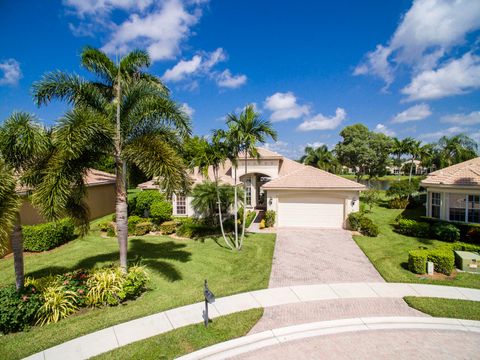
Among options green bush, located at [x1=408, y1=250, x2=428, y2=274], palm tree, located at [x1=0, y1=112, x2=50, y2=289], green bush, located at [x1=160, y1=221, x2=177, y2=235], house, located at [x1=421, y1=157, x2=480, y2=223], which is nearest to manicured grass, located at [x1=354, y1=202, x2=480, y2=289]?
green bush, located at [x1=408, y1=250, x2=428, y2=274]

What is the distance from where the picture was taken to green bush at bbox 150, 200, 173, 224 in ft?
64.8

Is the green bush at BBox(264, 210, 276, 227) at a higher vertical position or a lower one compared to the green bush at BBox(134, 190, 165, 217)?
lower

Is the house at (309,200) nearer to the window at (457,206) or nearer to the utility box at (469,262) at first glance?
the window at (457,206)

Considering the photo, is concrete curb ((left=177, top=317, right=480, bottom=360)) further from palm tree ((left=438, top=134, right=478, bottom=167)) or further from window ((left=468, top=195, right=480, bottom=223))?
palm tree ((left=438, top=134, right=478, bottom=167))

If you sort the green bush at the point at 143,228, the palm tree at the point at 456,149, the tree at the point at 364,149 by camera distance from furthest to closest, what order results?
1. the tree at the point at 364,149
2. the palm tree at the point at 456,149
3. the green bush at the point at 143,228

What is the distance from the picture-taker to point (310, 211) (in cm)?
1950

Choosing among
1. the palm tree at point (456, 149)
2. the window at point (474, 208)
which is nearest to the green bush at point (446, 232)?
the window at point (474, 208)

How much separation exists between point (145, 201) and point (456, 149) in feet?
136

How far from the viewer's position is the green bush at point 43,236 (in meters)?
14.3

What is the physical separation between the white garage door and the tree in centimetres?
3030

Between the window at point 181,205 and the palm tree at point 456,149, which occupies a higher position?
the palm tree at point 456,149

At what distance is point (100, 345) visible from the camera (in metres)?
6.87

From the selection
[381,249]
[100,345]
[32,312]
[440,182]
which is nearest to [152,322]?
[100,345]

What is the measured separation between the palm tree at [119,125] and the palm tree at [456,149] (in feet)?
140
